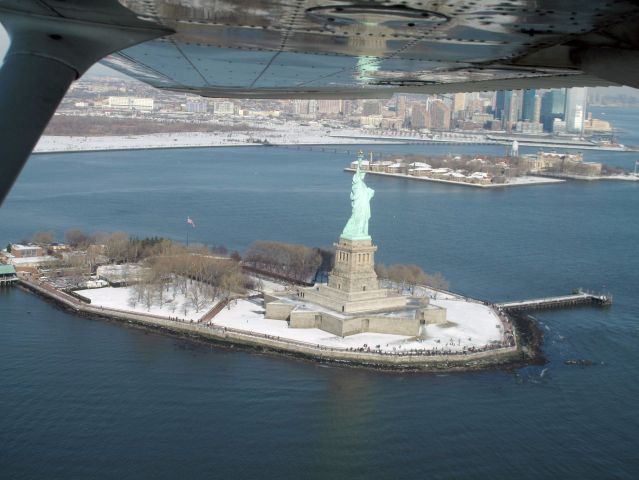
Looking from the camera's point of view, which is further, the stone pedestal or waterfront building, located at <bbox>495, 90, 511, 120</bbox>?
waterfront building, located at <bbox>495, 90, 511, 120</bbox>

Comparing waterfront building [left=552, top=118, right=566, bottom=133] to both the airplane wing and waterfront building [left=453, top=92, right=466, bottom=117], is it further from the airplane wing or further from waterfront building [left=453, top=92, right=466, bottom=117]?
the airplane wing

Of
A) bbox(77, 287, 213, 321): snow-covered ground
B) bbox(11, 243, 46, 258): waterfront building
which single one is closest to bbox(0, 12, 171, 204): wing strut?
bbox(77, 287, 213, 321): snow-covered ground

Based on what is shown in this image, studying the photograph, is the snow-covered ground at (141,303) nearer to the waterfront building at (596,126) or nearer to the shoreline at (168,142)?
the shoreline at (168,142)

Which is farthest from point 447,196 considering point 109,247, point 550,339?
point 550,339

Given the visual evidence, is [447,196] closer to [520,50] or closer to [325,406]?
[325,406]

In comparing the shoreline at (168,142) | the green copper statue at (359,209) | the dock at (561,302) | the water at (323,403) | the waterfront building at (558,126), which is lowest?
the water at (323,403)

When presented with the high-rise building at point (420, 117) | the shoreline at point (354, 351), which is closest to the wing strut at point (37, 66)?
the shoreline at point (354, 351)
